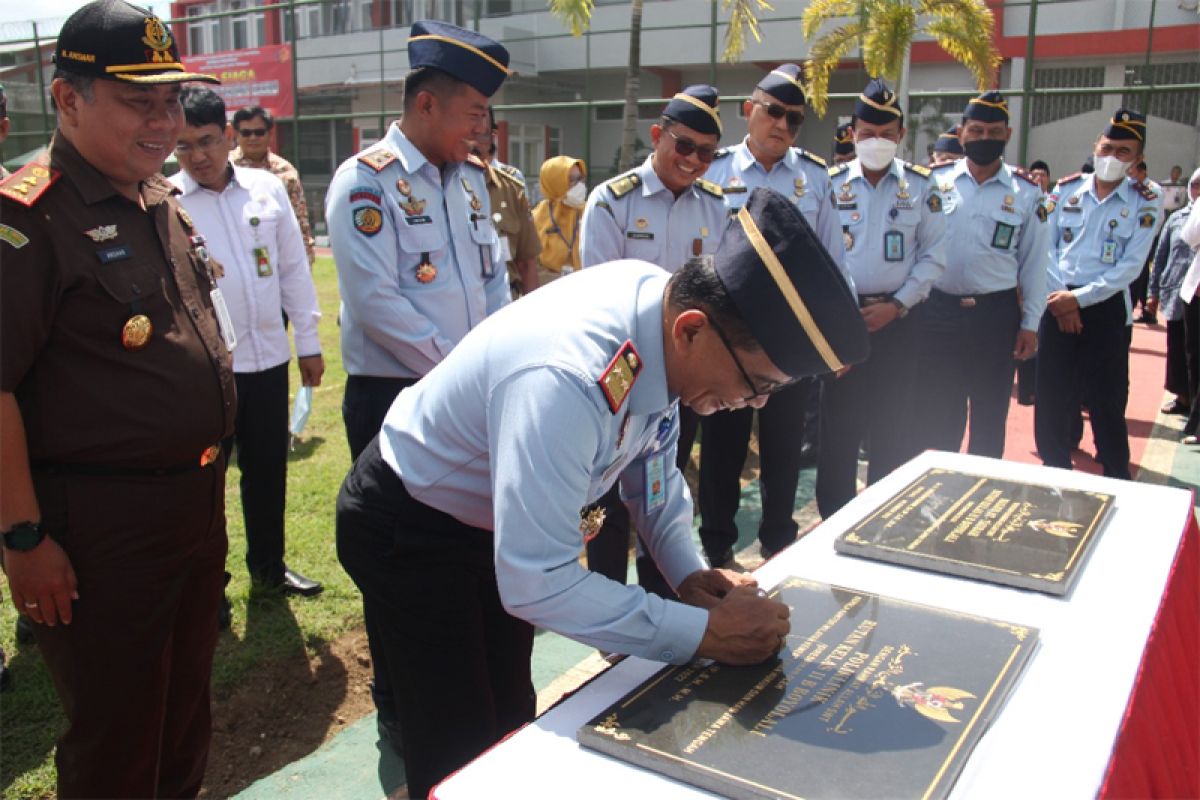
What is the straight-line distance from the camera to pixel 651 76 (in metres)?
21.0

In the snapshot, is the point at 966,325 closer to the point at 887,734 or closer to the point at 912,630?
the point at 912,630

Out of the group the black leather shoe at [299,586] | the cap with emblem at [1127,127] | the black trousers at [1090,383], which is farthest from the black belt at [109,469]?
the cap with emblem at [1127,127]

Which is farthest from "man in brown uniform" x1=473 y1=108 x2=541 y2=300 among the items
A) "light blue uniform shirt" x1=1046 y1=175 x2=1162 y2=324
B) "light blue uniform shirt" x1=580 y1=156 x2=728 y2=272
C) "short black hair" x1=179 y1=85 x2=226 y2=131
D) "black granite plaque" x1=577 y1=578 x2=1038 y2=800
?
"black granite plaque" x1=577 y1=578 x2=1038 y2=800

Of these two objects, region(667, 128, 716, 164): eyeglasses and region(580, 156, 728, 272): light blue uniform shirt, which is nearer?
region(667, 128, 716, 164): eyeglasses

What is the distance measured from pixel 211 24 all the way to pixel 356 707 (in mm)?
24162

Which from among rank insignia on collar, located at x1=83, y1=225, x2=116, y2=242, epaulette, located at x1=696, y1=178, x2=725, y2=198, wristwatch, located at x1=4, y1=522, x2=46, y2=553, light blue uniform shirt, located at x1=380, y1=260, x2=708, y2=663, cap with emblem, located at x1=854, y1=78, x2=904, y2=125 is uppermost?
cap with emblem, located at x1=854, y1=78, x2=904, y2=125

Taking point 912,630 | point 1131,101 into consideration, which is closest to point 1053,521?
point 912,630

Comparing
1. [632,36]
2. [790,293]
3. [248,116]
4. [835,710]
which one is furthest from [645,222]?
[632,36]

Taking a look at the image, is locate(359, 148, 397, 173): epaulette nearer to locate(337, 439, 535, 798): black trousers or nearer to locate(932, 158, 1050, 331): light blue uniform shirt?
locate(337, 439, 535, 798): black trousers

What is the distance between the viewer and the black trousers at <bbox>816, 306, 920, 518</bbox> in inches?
174

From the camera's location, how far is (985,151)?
4.74m

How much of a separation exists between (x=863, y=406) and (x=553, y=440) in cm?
336

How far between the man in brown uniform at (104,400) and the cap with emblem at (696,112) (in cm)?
198

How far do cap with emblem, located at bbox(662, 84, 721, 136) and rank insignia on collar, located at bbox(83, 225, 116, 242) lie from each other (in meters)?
2.19
